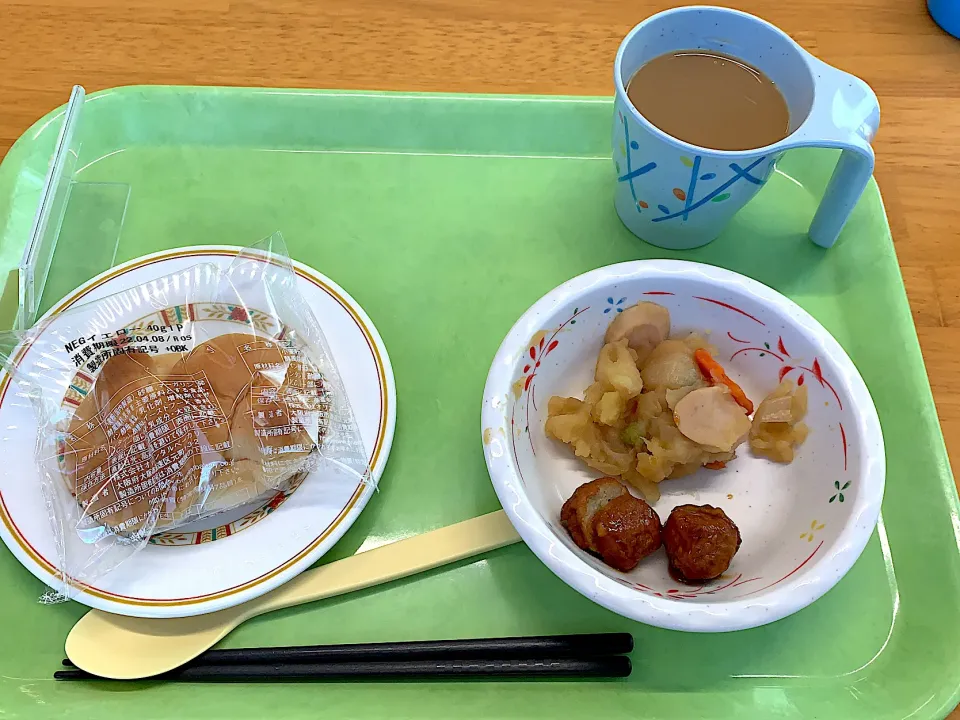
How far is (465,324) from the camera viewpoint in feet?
3.02

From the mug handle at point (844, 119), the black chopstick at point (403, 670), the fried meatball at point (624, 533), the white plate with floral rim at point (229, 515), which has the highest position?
the mug handle at point (844, 119)

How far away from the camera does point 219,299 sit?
86cm

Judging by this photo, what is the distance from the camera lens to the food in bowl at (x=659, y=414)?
74cm

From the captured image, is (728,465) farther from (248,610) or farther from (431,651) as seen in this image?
(248,610)

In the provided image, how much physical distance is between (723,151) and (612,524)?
42cm

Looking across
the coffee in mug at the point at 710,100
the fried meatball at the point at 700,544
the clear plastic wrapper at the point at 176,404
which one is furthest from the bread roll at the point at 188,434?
the coffee in mug at the point at 710,100

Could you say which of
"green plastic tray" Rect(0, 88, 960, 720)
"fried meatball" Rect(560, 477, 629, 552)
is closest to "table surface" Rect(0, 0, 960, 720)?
"green plastic tray" Rect(0, 88, 960, 720)

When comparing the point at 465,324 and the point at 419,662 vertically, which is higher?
the point at 465,324

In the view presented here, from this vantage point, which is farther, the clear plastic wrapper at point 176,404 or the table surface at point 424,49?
the table surface at point 424,49

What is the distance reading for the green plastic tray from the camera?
0.72 m

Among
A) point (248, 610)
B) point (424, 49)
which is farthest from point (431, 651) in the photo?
point (424, 49)

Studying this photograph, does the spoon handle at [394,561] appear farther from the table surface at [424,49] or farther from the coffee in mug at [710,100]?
the table surface at [424,49]

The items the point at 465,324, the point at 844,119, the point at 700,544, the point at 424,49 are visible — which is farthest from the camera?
the point at 424,49

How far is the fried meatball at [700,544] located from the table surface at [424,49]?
658 millimetres
